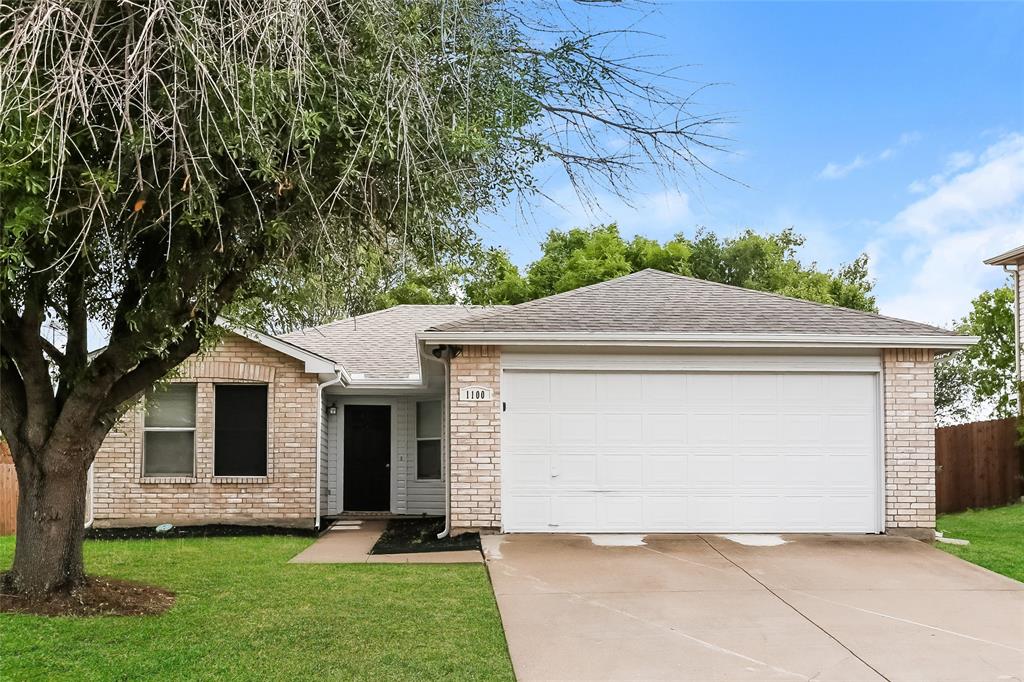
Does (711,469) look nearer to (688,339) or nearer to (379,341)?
(688,339)

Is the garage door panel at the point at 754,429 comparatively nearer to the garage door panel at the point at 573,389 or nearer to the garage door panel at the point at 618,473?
the garage door panel at the point at 618,473

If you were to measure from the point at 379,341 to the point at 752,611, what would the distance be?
1134cm

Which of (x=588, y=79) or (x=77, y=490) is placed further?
(x=77, y=490)

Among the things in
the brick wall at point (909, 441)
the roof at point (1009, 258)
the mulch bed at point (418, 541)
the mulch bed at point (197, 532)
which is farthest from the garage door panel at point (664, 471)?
the roof at point (1009, 258)

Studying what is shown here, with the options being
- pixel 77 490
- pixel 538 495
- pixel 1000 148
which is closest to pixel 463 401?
pixel 538 495

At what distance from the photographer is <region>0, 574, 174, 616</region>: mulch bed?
7.34 meters

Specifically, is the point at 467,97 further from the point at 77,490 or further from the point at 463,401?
the point at 463,401

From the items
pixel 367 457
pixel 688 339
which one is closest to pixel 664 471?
pixel 688 339

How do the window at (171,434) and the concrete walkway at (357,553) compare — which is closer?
the concrete walkway at (357,553)

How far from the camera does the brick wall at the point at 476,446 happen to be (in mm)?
11289

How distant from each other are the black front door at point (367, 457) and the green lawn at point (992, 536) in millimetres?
9120

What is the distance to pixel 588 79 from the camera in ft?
20.9

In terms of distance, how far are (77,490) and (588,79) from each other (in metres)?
5.74

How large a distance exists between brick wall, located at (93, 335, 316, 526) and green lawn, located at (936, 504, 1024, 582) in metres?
9.09
